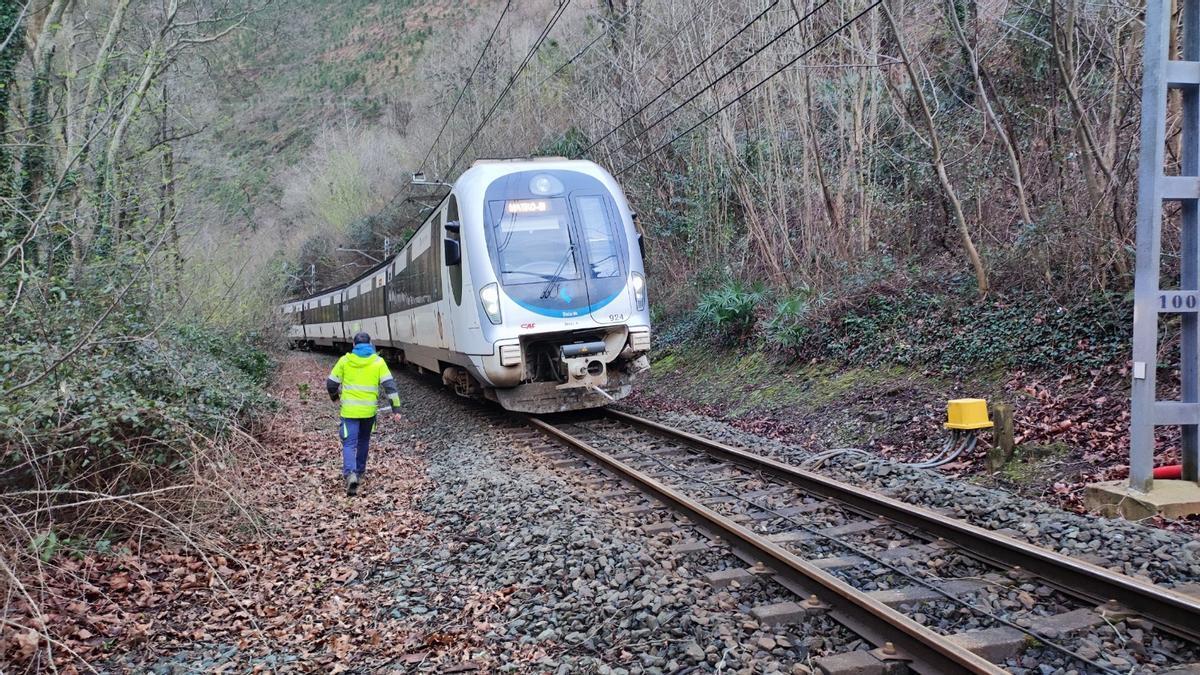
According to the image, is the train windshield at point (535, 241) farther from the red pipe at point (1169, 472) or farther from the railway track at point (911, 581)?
the red pipe at point (1169, 472)

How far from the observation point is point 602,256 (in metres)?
10.5

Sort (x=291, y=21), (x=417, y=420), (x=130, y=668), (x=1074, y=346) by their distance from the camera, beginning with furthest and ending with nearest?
(x=291, y=21) < (x=417, y=420) < (x=1074, y=346) < (x=130, y=668)

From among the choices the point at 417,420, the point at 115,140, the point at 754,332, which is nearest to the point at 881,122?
the point at 754,332

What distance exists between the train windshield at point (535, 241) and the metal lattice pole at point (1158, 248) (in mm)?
6383

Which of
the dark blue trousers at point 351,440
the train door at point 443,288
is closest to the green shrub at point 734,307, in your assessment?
the train door at point 443,288

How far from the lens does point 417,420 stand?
1290 centimetres

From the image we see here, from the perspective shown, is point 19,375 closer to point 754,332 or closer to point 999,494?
point 999,494

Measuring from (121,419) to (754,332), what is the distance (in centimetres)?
1045

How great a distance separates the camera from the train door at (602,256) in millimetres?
10297

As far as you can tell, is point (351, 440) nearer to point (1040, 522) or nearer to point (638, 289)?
point (638, 289)

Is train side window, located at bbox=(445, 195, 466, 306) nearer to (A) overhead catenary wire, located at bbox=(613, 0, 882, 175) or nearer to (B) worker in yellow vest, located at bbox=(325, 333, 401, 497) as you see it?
(B) worker in yellow vest, located at bbox=(325, 333, 401, 497)

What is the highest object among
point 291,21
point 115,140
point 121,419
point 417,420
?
point 291,21

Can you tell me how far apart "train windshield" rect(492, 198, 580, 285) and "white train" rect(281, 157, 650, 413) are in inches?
0.5

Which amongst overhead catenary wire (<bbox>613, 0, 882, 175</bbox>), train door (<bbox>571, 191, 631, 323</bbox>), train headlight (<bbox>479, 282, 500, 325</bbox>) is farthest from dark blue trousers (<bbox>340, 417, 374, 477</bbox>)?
overhead catenary wire (<bbox>613, 0, 882, 175</bbox>)
